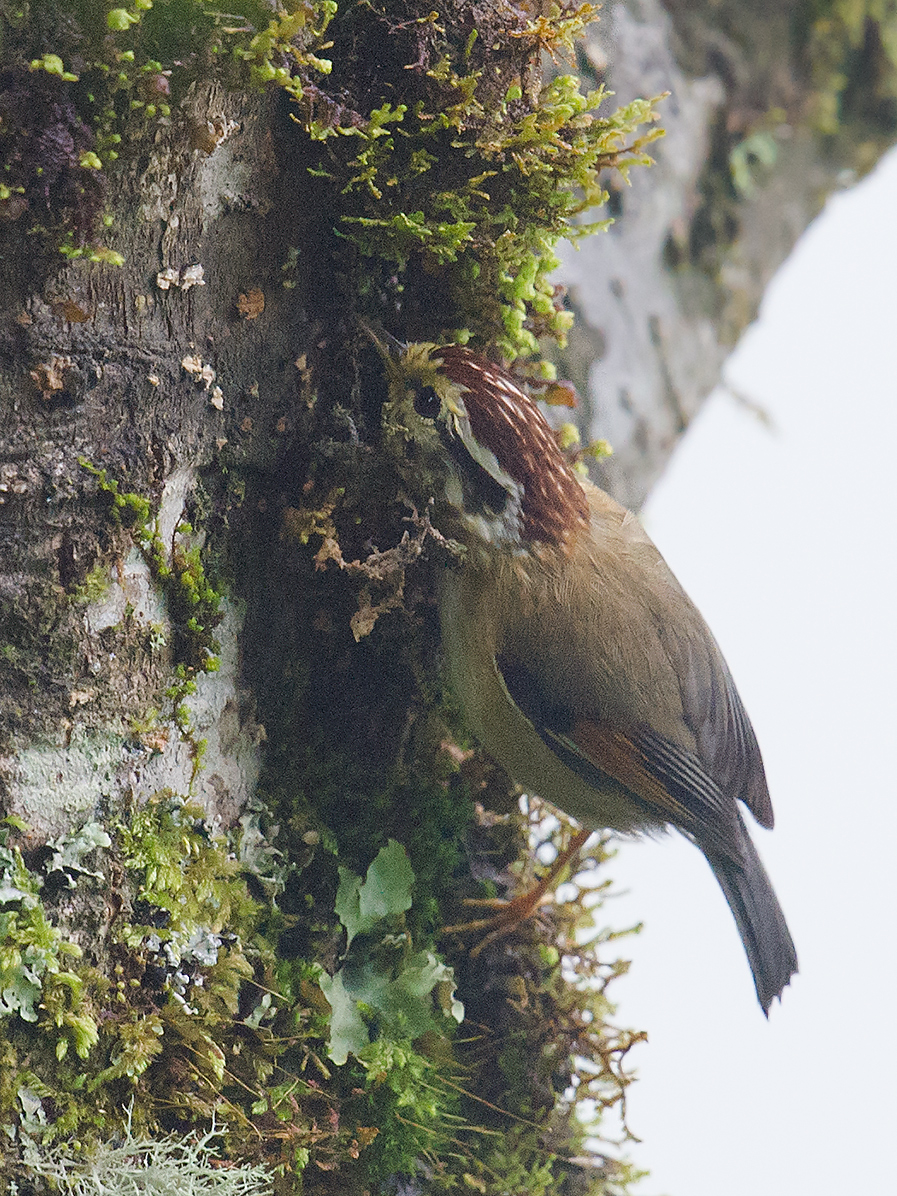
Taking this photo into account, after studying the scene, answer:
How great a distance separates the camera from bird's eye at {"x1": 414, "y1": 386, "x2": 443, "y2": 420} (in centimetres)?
228

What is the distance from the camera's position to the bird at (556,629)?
2.31 meters

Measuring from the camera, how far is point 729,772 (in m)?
2.77

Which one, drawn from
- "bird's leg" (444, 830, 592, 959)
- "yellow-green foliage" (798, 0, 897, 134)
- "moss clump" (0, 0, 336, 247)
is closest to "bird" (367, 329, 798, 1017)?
"bird's leg" (444, 830, 592, 959)

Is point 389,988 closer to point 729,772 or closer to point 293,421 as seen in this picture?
point 729,772

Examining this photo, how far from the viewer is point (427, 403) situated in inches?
→ 90.4

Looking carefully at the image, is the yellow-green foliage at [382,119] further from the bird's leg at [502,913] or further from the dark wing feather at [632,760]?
the bird's leg at [502,913]

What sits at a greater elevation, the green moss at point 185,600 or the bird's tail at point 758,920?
the bird's tail at point 758,920

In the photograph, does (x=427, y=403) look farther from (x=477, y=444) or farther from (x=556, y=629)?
(x=556, y=629)

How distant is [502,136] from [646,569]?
3.33ft

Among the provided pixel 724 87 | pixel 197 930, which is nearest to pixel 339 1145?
pixel 197 930

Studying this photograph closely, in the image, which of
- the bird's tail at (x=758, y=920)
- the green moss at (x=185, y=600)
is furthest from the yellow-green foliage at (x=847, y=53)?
the green moss at (x=185, y=600)

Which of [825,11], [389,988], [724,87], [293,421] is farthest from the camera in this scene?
[825,11]

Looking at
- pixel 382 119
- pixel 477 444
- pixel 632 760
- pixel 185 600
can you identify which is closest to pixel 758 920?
pixel 632 760

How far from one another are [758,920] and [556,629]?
0.93 m
